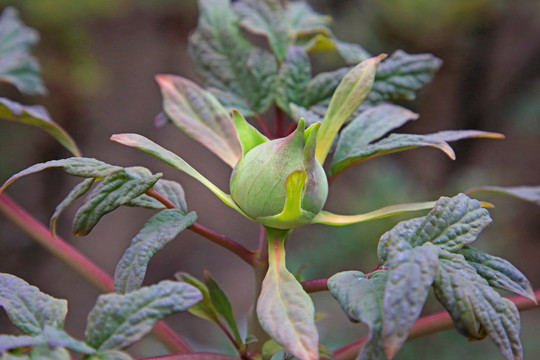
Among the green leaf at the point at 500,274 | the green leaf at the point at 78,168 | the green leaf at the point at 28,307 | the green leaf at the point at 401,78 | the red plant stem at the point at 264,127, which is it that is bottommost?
the green leaf at the point at 500,274

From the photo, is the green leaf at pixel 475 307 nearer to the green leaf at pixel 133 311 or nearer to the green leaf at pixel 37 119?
the green leaf at pixel 133 311

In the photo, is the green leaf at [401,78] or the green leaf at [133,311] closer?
the green leaf at [133,311]

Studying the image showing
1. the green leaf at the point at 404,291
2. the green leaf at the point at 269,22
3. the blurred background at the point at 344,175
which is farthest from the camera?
the blurred background at the point at 344,175

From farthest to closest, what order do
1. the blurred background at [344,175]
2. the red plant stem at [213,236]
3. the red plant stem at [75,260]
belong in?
the blurred background at [344,175]
the red plant stem at [75,260]
the red plant stem at [213,236]

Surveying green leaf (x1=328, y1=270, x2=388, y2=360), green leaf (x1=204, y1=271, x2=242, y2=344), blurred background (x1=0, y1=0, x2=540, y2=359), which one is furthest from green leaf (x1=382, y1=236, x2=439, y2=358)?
blurred background (x1=0, y1=0, x2=540, y2=359)

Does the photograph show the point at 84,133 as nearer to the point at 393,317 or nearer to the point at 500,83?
the point at 500,83

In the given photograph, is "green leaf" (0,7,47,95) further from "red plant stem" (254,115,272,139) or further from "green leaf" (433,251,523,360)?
"green leaf" (433,251,523,360)

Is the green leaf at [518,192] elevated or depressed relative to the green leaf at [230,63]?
depressed

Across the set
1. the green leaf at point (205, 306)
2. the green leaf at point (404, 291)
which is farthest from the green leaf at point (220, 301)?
the green leaf at point (404, 291)
